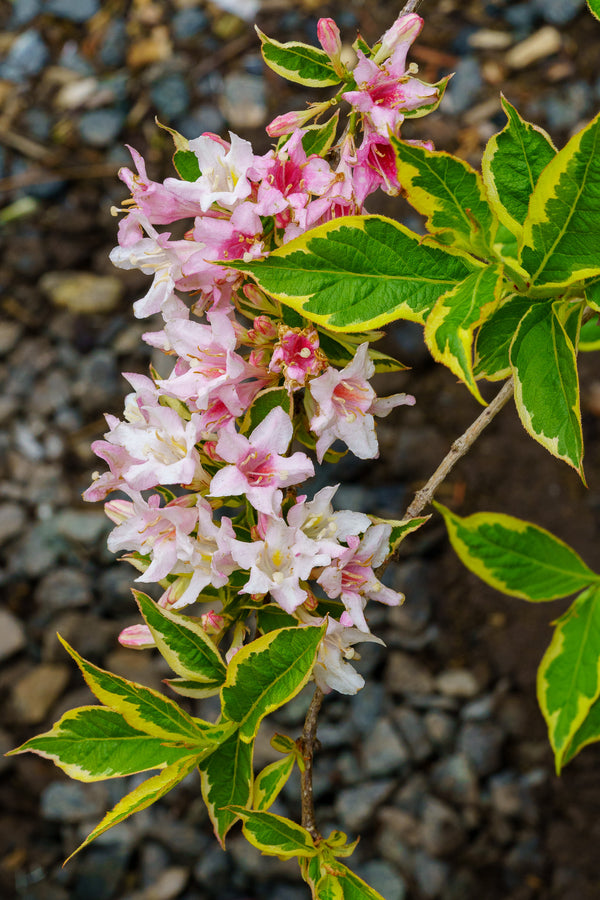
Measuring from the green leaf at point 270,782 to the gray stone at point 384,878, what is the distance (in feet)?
5.32

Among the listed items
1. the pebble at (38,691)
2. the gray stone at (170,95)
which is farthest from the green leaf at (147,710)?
the gray stone at (170,95)

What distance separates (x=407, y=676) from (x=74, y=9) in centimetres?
337

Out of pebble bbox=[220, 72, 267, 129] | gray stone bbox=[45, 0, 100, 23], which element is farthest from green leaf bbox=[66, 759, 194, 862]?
gray stone bbox=[45, 0, 100, 23]

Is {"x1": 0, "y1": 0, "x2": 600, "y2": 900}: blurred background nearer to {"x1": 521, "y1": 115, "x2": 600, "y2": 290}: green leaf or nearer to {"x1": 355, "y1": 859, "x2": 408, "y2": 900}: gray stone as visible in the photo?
{"x1": 355, "y1": 859, "x2": 408, "y2": 900}: gray stone

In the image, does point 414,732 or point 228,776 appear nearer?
point 228,776

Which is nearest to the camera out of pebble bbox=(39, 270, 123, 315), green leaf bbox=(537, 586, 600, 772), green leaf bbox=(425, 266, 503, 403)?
green leaf bbox=(425, 266, 503, 403)

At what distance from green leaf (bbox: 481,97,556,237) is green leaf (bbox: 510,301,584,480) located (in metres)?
0.11

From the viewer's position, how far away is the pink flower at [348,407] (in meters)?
0.92

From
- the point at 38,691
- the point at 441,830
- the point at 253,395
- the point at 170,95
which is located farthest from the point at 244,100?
the point at 253,395

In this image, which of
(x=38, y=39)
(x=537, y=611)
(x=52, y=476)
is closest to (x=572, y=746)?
(x=537, y=611)

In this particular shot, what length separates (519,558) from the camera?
1500 millimetres

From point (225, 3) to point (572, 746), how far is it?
3.58 meters

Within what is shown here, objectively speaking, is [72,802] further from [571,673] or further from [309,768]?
[309,768]

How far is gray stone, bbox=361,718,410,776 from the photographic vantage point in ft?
8.65
